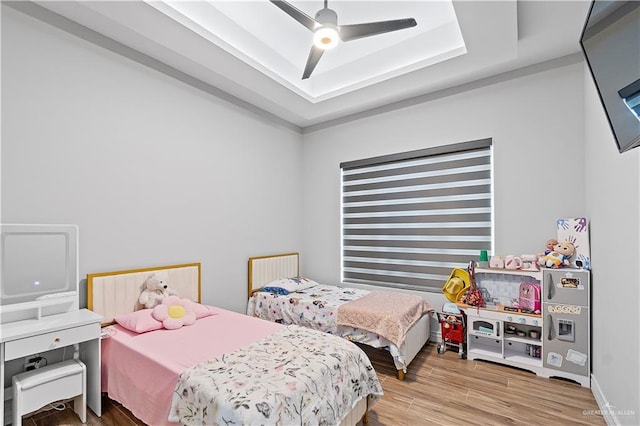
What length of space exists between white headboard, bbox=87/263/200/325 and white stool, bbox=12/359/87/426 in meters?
0.44

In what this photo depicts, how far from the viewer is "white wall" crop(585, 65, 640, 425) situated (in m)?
1.75

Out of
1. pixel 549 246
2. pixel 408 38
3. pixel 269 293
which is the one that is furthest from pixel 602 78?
pixel 269 293

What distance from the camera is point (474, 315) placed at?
3.11 metres

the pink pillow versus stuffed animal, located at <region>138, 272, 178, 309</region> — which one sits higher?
stuffed animal, located at <region>138, 272, 178, 309</region>

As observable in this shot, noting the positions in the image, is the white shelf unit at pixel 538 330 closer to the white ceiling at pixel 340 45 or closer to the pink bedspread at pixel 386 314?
the pink bedspread at pixel 386 314

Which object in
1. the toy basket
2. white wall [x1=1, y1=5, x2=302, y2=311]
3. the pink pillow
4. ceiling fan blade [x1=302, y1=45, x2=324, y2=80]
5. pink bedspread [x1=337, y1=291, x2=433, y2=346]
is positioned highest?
ceiling fan blade [x1=302, y1=45, x2=324, y2=80]

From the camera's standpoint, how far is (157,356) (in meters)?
2.00

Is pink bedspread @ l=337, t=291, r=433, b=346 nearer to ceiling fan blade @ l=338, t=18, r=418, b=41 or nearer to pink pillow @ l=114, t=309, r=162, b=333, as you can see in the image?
pink pillow @ l=114, t=309, r=162, b=333

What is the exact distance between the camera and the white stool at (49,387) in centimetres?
189

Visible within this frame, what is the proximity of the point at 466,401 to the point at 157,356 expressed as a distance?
2.35 metres

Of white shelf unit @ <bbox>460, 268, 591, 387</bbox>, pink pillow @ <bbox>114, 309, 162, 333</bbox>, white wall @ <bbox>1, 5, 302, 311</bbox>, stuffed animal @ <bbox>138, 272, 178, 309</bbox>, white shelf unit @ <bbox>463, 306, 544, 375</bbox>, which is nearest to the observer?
white wall @ <bbox>1, 5, 302, 311</bbox>

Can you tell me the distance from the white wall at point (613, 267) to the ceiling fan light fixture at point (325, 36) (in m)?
2.03

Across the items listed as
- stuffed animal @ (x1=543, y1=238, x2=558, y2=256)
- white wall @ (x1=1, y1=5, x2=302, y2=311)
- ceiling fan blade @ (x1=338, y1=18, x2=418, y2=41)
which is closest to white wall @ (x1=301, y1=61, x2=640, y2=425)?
stuffed animal @ (x1=543, y1=238, x2=558, y2=256)

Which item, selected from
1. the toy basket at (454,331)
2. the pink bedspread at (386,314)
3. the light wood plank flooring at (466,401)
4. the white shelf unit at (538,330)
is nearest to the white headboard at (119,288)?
the light wood plank flooring at (466,401)
